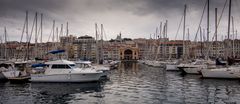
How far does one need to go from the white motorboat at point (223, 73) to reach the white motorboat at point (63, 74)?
15.5 meters

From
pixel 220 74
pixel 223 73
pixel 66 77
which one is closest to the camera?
pixel 66 77

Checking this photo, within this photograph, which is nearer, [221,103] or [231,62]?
[221,103]

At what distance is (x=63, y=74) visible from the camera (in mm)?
→ 33281

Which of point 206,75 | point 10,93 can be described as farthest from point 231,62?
point 10,93

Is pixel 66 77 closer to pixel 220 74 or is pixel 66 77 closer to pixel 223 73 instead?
pixel 220 74

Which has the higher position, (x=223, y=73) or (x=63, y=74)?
(x=63, y=74)

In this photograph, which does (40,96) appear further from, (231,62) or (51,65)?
(231,62)

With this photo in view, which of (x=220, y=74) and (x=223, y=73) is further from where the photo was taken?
(x=220, y=74)

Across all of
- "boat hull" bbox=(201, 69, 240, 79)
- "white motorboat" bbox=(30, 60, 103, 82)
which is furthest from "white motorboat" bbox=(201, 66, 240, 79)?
"white motorboat" bbox=(30, 60, 103, 82)

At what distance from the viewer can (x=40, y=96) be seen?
80.6ft

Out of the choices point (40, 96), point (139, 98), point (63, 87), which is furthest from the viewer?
point (63, 87)

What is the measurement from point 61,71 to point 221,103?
19.1m

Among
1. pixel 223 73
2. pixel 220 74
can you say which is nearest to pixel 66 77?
pixel 220 74

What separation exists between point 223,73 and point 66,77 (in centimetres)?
2068
